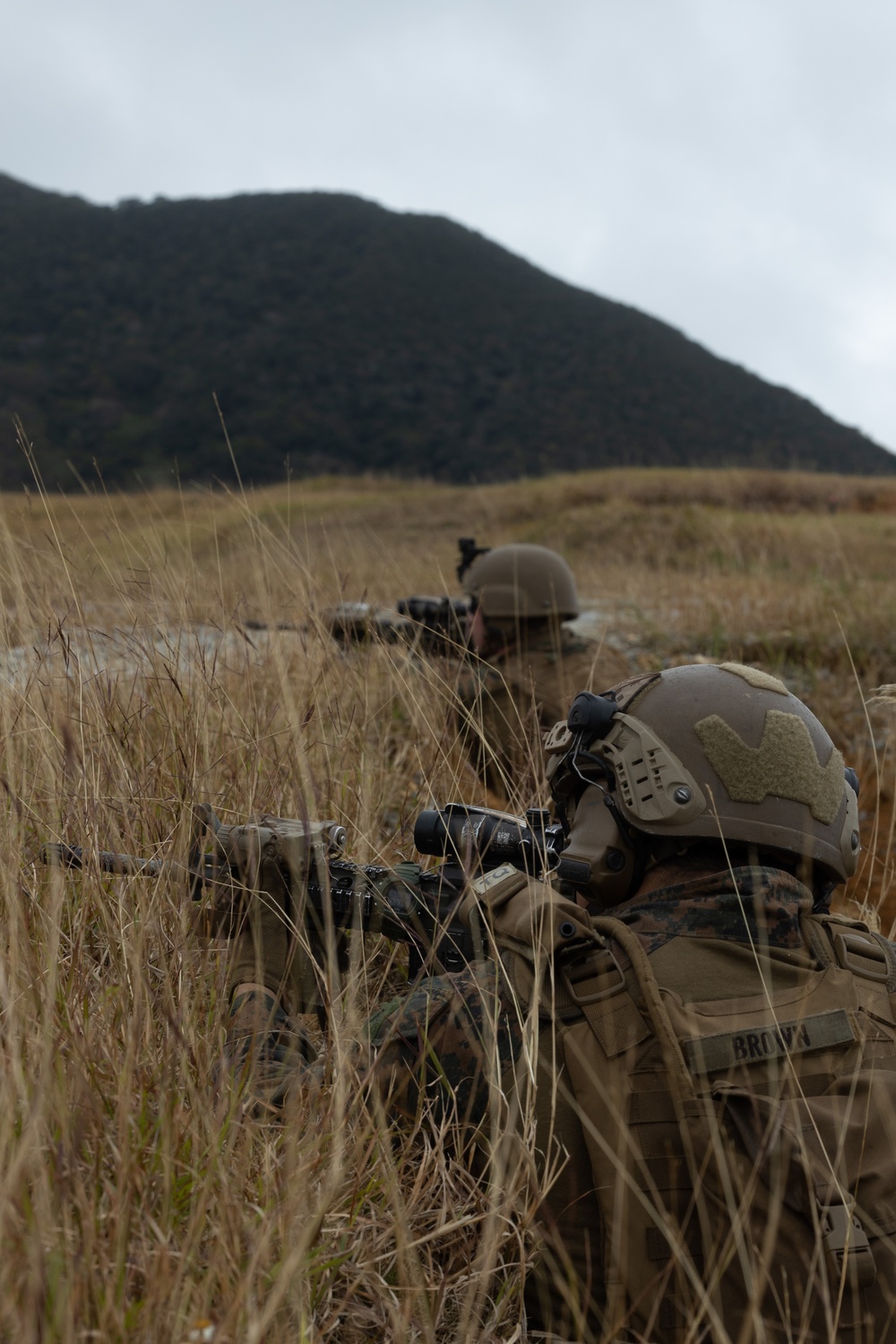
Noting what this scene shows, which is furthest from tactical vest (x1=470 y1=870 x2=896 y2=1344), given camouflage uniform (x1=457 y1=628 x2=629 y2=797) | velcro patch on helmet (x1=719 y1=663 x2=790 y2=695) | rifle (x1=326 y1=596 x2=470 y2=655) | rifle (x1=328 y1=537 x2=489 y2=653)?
camouflage uniform (x1=457 y1=628 x2=629 y2=797)

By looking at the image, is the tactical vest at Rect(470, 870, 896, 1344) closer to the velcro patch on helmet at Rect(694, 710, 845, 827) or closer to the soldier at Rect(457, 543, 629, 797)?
the velcro patch on helmet at Rect(694, 710, 845, 827)

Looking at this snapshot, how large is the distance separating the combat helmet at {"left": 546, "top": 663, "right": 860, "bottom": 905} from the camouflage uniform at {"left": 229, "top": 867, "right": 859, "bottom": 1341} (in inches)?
3.8

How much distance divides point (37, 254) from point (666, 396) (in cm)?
3768

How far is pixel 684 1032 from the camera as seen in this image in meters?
1.50

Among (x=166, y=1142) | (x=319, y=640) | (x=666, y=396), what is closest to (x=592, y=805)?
(x=166, y=1142)

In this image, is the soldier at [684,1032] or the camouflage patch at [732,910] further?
the camouflage patch at [732,910]

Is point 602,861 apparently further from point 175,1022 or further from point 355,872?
point 175,1022

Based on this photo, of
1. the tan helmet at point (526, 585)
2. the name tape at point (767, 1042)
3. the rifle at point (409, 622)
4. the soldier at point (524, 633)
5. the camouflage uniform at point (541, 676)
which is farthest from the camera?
the tan helmet at point (526, 585)

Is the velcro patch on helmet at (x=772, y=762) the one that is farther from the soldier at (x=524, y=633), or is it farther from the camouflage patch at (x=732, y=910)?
the soldier at (x=524, y=633)

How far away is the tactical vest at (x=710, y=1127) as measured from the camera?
4.51ft

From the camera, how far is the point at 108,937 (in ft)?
5.91

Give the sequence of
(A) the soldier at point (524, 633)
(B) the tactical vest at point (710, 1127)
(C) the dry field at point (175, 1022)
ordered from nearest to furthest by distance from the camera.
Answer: (C) the dry field at point (175, 1022)
(B) the tactical vest at point (710, 1127)
(A) the soldier at point (524, 633)

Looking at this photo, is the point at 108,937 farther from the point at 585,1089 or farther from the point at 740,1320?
the point at 740,1320

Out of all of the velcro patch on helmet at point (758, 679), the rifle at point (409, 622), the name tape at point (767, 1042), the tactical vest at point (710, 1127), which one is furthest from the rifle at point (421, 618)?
the name tape at point (767, 1042)
